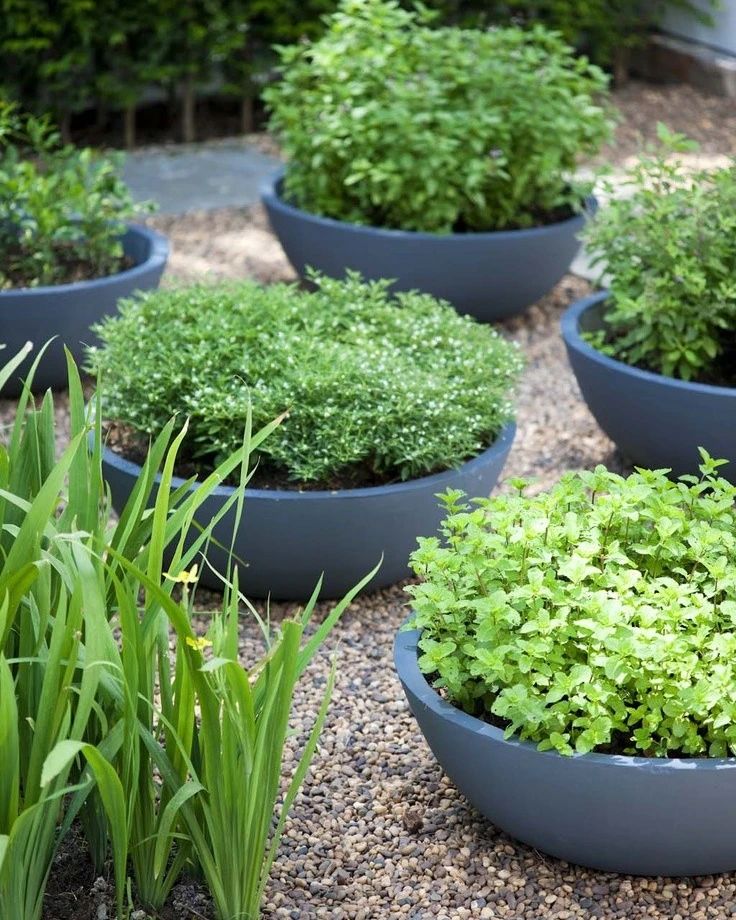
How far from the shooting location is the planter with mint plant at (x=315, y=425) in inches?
127

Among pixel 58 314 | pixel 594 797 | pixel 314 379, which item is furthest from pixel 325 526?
pixel 58 314

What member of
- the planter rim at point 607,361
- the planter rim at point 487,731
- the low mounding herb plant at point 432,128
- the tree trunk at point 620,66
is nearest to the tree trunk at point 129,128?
the low mounding herb plant at point 432,128

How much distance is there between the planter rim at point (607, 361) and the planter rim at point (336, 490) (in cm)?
52

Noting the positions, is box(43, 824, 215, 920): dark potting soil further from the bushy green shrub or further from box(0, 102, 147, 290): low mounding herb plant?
box(0, 102, 147, 290): low mounding herb plant

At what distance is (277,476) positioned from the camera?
11.0ft

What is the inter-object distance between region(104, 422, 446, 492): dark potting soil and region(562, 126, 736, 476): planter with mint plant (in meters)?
0.77

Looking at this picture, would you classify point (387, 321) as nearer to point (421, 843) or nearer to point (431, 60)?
point (421, 843)

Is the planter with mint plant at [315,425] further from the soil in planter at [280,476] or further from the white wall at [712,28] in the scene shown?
the white wall at [712,28]

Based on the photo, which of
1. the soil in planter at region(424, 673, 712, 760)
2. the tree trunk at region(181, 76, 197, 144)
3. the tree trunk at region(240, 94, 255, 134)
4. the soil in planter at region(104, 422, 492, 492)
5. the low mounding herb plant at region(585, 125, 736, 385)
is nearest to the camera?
the soil in planter at region(424, 673, 712, 760)

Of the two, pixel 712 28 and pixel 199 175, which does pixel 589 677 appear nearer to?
pixel 199 175

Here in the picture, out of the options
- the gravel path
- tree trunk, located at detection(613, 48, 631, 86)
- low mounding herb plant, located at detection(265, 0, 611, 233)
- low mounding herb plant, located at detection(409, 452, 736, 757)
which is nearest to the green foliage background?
tree trunk, located at detection(613, 48, 631, 86)

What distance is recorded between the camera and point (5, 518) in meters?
2.39

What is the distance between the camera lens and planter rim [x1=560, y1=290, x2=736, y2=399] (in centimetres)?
364

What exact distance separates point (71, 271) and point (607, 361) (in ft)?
6.44
